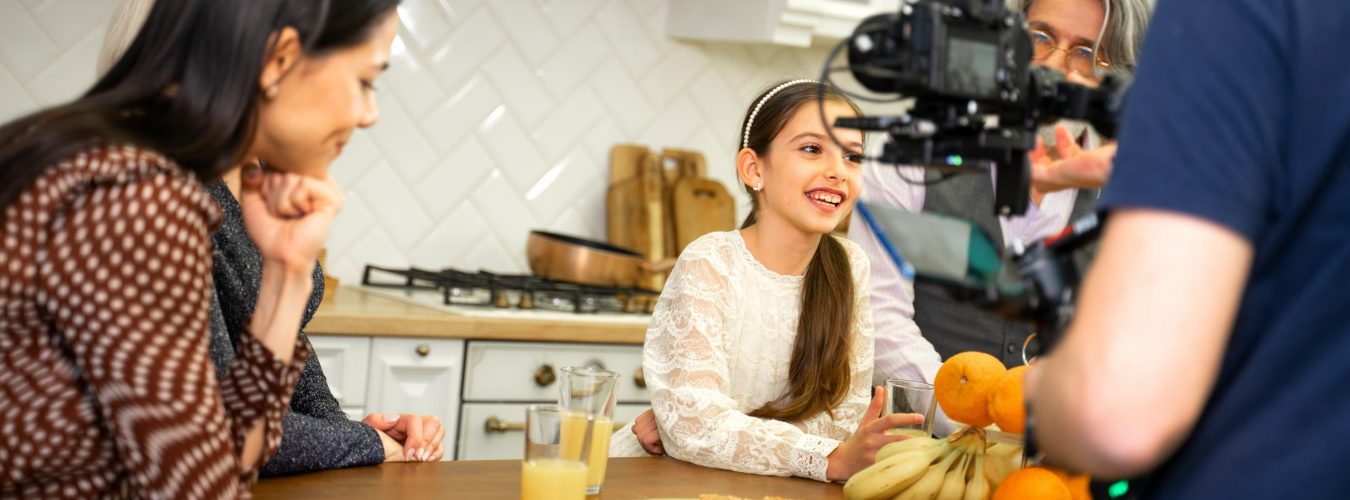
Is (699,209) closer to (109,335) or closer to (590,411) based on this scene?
(590,411)

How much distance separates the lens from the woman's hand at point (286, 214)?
1128mm

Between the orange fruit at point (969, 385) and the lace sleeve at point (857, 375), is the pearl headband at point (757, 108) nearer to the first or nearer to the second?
the lace sleeve at point (857, 375)

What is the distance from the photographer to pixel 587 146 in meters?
3.34

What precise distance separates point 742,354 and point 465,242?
1410 millimetres

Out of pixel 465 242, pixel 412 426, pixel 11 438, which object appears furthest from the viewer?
pixel 465 242

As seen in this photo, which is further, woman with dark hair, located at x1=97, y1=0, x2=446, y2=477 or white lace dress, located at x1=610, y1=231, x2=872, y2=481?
white lace dress, located at x1=610, y1=231, x2=872, y2=481

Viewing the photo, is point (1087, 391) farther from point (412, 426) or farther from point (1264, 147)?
point (412, 426)

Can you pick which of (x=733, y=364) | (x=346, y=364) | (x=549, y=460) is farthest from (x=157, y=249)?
(x=346, y=364)

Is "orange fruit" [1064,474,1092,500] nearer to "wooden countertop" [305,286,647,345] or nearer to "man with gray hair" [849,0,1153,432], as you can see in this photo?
"man with gray hair" [849,0,1153,432]

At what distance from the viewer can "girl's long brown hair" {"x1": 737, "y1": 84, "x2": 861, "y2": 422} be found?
1.92 metres

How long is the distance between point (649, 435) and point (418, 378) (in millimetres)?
934

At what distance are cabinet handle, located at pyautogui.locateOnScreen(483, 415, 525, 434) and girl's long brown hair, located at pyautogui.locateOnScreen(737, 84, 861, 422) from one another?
2.79 ft

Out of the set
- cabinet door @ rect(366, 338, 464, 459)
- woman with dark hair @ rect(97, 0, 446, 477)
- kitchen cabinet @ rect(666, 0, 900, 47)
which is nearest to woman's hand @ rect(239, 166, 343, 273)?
woman with dark hair @ rect(97, 0, 446, 477)

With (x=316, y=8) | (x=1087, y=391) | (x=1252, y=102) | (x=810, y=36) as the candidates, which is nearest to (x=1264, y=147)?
(x=1252, y=102)
